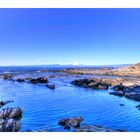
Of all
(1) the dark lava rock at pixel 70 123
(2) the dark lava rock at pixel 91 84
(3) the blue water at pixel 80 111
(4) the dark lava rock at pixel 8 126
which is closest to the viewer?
(4) the dark lava rock at pixel 8 126

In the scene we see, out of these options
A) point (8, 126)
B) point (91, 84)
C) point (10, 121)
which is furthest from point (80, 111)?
point (91, 84)

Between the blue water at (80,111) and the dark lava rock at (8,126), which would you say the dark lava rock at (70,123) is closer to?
the blue water at (80,111)

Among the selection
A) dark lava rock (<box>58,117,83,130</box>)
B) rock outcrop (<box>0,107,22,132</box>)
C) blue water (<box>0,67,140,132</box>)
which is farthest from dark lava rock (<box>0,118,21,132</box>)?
dark lava rock (<box>58,117,83,130</box>)

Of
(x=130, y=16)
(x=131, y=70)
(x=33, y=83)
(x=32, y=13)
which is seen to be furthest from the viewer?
(x=131, y=70)

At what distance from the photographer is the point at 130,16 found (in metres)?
13.7

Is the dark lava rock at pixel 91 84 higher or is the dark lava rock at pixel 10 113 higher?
the dark lava rock at pixel 91 84

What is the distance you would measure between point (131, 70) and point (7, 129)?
29.3m

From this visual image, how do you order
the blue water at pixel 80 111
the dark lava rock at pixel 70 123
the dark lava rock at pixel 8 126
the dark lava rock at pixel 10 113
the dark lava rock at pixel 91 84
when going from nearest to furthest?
the dark lava rock at pixel 8 126, the dark lava rock at pixel 70 123, the blue water at pixel 80 111, the dark lava rock at pixel 10 113, the dark lava rock at pixel 91 84

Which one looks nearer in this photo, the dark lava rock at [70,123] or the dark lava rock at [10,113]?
the dark lava rock at [70,123]

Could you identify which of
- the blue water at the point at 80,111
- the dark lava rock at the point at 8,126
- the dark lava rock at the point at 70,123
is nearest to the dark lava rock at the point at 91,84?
the blue water at the point at 80,111

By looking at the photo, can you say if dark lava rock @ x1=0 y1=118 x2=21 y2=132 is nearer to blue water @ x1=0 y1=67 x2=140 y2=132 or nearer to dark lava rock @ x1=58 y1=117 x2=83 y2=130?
blue water @ x1=0 y1=67 x2=140 y2=132

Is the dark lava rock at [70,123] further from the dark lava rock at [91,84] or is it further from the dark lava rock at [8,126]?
the dark lava rock at [91,84]
